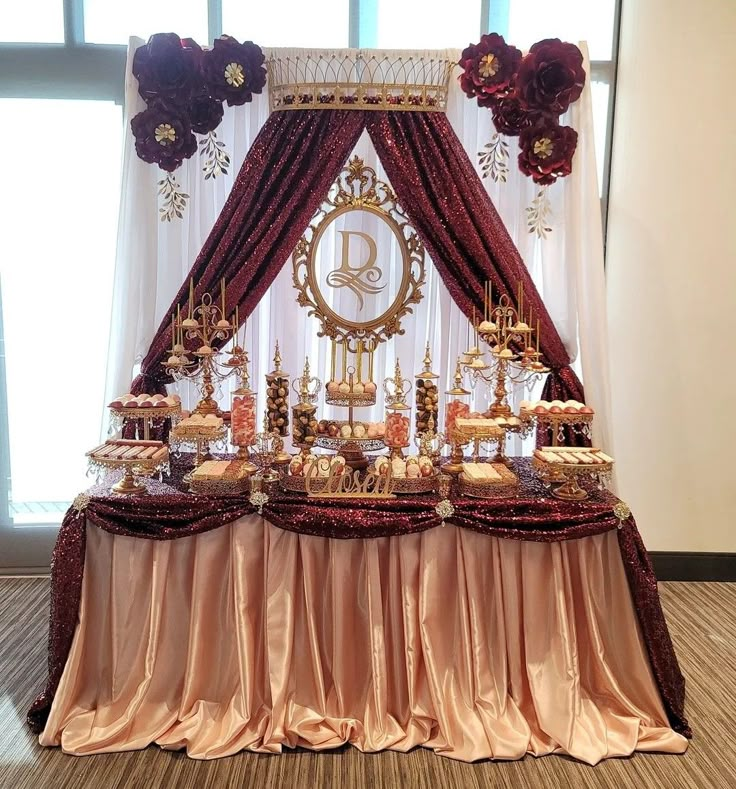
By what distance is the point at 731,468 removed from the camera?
10.5ft

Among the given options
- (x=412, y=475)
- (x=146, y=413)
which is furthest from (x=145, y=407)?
(x=412, y=475)

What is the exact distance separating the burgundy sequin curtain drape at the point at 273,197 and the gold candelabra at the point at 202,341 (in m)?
0.09

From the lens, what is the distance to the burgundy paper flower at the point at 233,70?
8.26 ft

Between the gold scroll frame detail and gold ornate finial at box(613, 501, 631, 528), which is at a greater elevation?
the gold scroll frame detail

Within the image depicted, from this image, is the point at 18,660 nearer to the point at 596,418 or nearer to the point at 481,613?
the point at 481,613

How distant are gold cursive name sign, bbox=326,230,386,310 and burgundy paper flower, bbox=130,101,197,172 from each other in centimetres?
69

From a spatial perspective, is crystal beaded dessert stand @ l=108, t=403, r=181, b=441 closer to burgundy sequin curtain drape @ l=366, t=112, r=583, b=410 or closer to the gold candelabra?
the gold candelabra

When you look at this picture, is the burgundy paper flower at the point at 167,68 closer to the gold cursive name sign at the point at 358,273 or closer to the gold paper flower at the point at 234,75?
the gold paper flower at the point at 234,75

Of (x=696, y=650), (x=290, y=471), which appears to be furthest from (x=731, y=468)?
(x=290, y=471)

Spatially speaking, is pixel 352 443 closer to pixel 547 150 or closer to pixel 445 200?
pixel 445 200

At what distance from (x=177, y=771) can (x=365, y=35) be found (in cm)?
290

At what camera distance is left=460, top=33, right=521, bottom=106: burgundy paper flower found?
2.52 meters

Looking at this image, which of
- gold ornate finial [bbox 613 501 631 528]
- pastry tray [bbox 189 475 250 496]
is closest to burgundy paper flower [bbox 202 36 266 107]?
pastry tray [bbox 189 475 250 496]

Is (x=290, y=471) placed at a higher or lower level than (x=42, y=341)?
lower
